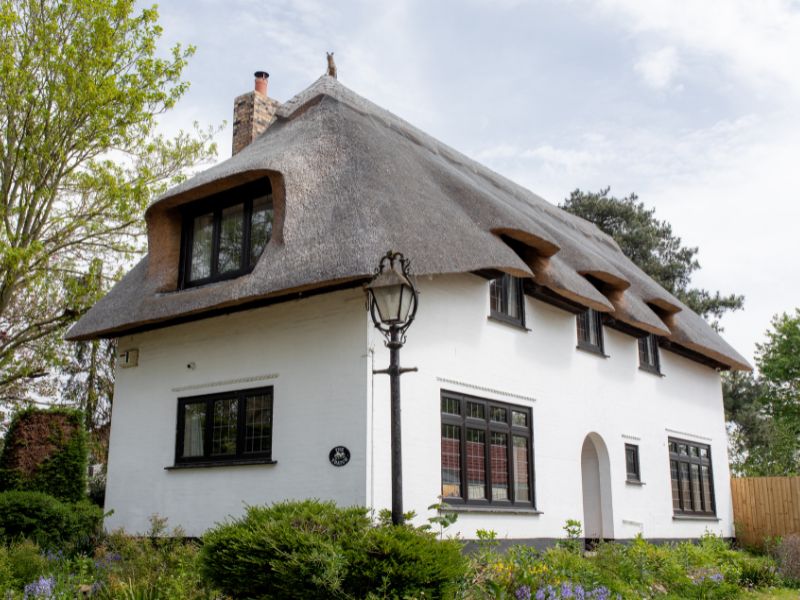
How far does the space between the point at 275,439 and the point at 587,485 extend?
734cm

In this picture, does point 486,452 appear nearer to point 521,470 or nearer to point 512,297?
point 521,470

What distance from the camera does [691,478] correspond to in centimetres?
1900

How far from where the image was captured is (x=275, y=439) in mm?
11344

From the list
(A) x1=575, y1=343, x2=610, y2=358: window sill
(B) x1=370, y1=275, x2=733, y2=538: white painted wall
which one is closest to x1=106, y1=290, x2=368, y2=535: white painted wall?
(B) x1=370, y1=275, x2=733, y2=538: white painted wall

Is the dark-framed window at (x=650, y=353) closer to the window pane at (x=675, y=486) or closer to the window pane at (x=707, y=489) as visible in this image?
the window pane at (x=675, y=486)

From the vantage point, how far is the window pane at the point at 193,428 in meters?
12.4

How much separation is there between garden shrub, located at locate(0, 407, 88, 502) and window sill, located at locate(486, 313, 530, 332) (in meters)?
7.21

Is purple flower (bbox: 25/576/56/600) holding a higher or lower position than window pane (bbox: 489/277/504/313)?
lower

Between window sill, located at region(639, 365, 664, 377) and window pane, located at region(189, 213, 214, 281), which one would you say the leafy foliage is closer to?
window sill, located at region(639, 365, 664, 377)

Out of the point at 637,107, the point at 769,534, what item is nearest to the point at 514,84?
the point at 637,107

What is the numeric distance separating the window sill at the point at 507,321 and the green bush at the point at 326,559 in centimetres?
611

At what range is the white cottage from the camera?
10.8 meters

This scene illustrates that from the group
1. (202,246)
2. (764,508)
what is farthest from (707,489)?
(202,246)

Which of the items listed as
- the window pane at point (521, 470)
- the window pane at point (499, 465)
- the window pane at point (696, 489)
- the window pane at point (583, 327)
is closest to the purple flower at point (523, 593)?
the window pane at point (499, 465)
